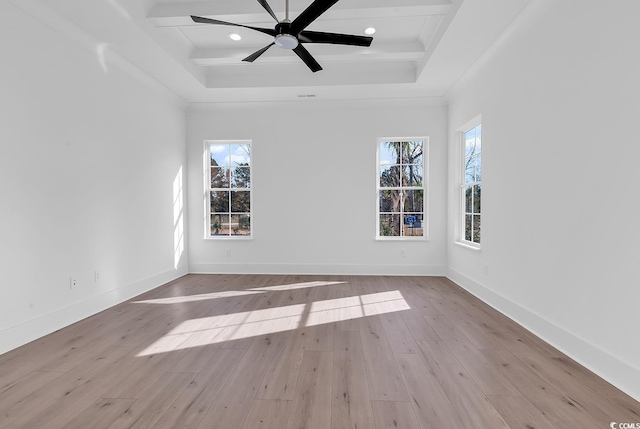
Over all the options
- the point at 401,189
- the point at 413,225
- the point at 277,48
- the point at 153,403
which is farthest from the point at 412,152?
the point at 153,403

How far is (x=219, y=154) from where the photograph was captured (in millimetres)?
5574

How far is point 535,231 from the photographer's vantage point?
2.80m

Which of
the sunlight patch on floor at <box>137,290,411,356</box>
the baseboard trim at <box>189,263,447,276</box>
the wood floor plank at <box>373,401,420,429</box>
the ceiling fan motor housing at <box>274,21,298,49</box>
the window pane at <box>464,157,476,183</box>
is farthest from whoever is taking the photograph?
the baseboard trim at <box>189,263,447,276</box>

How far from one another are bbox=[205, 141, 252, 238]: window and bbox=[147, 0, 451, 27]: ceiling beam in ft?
8.08

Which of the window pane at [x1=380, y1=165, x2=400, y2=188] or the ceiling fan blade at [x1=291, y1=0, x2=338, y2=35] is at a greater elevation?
the ceiling fan blade at [x1=291, y1=0, x2=338, y2=35]

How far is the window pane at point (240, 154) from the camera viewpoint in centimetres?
552

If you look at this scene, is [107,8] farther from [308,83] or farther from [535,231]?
[535,231]

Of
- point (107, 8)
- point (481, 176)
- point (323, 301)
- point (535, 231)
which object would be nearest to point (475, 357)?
point (535, 231)

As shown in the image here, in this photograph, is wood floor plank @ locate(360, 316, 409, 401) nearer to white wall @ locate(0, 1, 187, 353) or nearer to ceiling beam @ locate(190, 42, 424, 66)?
white wall @ locate(0, 1, 187, 353)

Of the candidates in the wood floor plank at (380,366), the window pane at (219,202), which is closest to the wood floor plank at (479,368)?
the wood floor plank at (380,366)

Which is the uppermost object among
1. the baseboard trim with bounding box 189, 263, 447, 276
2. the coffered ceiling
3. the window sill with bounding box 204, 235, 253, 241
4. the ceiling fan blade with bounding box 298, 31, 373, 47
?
the coffered ceiling

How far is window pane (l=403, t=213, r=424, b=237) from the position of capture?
17.5 feet

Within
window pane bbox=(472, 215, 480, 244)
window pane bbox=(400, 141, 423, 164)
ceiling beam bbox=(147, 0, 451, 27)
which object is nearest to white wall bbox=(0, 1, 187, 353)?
ceiling beam bbox=(147, 0, 451, 27)

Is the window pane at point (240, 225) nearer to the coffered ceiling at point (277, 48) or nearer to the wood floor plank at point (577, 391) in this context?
the coffered ceiling at point (277, 48)
